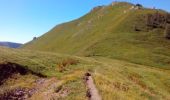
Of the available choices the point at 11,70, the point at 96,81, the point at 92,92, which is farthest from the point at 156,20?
the point at 92,92

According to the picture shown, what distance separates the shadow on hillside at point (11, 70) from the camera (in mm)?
36766

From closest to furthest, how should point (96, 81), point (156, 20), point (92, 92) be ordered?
point (92, 92) < point (96, 81) < point (156, 20)

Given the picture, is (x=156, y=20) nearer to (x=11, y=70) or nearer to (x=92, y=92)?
(x=11, y=70)

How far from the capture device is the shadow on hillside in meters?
36.8

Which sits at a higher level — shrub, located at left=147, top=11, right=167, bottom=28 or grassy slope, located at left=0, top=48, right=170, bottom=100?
shrub, located at left=147, top=11, right=167, bottom=28

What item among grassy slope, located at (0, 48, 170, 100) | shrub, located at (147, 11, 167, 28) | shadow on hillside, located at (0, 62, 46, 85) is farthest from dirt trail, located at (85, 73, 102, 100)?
shrub, located at (147, 11, 167, 28)

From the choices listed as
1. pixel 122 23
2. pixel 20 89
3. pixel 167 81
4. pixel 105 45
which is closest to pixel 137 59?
pixel 105 45

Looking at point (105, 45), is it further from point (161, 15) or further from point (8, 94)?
point (8, 94)

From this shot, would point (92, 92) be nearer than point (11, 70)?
Yes

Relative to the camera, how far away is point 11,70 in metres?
38.7

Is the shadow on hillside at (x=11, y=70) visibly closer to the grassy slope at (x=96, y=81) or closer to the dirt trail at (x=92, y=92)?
the grassy slope at (x=96, y=81)

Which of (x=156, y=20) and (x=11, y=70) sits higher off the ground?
(x=156, y=20)

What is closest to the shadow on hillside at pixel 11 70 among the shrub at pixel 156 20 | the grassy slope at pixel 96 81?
the grassy slope at pixel 96 81

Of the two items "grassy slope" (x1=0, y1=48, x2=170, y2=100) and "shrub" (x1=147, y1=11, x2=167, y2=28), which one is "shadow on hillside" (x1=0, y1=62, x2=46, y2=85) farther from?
"shrub" (x1=147, y1=11, x2=167, y2=28)
